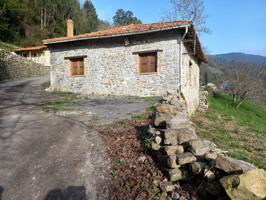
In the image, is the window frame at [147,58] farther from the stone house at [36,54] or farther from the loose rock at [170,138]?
the stone house at [36,54]

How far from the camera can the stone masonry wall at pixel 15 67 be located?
19.4 metres

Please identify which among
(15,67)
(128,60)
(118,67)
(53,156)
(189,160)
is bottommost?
(53,156)

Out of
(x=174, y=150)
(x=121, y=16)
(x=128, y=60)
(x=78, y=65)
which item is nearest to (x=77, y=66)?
(x=78, y=65)

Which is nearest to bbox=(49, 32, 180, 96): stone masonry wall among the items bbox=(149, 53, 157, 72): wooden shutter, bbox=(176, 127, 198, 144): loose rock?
bbox=(149, 53, 157, 72): wooden shutter

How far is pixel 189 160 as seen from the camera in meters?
3.83

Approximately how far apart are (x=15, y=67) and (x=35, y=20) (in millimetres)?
22404

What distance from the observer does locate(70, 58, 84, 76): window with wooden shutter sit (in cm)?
1357

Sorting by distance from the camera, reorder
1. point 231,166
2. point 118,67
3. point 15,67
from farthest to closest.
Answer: point 15,67, point 118,67, point 231,166

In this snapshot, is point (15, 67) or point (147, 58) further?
point (15, 67)

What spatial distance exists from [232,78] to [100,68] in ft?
61.4

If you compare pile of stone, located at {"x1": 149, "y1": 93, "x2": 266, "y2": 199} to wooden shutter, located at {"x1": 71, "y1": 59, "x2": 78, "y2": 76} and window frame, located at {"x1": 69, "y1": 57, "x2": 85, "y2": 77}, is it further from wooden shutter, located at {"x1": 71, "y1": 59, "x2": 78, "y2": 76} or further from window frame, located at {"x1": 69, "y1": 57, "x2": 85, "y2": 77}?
wooden shutter, located at {"x1": 71, "y1": 59, "x2": 78, "y2": 76}

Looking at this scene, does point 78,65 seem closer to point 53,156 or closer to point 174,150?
point 53,156

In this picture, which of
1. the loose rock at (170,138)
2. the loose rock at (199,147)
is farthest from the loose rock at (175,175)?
the loose rock at (170,138)

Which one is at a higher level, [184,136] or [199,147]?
[184,136]
